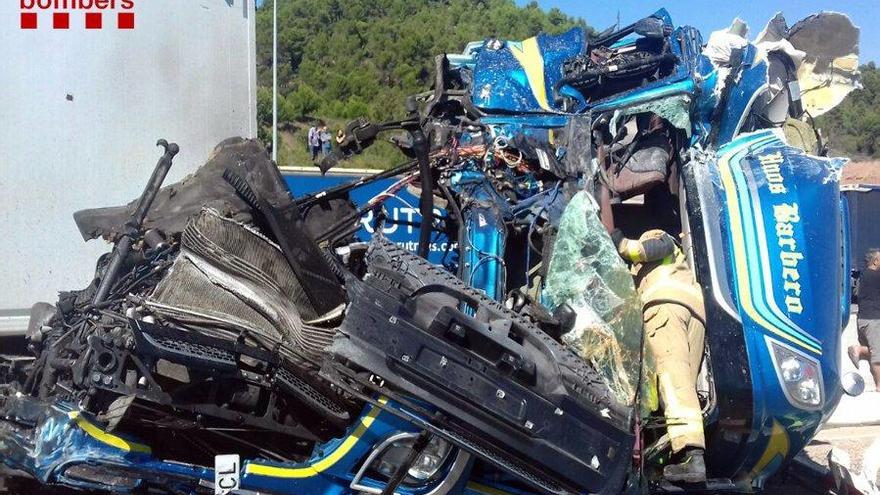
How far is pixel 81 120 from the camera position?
208 inches

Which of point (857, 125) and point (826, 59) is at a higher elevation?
point (826, 59)

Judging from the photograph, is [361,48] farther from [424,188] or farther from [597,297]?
[597,297]

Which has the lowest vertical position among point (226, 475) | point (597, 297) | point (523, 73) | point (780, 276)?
point (226, 475)

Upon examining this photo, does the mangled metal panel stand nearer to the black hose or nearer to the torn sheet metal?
the black hose

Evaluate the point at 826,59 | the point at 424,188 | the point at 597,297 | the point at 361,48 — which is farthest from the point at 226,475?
the point at 361,48

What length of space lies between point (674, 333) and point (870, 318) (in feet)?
15.1

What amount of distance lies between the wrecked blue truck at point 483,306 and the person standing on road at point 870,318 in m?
3.42

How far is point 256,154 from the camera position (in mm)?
4234

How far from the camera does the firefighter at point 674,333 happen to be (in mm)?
3785

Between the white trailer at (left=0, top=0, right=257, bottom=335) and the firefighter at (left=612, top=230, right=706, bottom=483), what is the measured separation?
289cm

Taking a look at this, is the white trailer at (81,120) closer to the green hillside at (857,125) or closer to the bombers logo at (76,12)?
the bombers logo at (76,12)

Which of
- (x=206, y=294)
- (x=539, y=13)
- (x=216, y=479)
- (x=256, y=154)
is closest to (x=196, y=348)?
(x=206, y=294)

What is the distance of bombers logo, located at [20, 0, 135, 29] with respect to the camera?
16.9ft

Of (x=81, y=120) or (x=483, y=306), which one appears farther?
(x=81, y=120)
